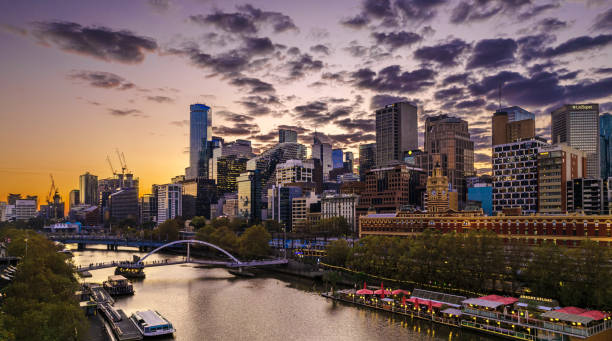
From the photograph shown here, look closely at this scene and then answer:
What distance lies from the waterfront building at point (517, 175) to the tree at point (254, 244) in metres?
67.0

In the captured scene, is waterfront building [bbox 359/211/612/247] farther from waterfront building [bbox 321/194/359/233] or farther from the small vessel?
waterfront building [bbox 321/194/359/233]

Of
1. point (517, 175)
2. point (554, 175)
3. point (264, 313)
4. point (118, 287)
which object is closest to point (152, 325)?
point (264, 313)

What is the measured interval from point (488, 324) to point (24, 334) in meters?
48.0

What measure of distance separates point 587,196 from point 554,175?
363 inches

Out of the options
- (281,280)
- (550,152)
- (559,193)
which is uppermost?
(550,152)

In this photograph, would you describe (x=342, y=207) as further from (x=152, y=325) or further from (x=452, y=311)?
(x=152, y=325)

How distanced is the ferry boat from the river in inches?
60.6

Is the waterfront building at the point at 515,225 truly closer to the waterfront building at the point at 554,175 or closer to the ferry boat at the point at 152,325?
the waterfront building at the point at 554,175

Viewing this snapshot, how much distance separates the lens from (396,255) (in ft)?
275

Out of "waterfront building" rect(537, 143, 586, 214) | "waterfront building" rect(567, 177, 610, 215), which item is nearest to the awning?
"waterfront building" rect(537, 143, 586, 214)

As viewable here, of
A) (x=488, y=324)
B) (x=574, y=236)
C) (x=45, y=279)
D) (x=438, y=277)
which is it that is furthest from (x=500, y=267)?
(x=45, y=279)

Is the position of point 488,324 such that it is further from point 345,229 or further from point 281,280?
point 345,229

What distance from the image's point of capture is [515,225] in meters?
89.6

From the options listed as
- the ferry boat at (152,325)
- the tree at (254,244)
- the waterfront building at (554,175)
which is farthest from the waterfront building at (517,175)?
the ferry boat at (152,325)
